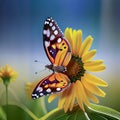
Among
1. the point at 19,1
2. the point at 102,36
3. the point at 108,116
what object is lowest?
the point at 108,116

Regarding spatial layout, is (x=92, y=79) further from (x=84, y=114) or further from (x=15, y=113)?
(x=15, y=113)

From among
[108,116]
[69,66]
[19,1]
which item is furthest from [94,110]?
[19,1]

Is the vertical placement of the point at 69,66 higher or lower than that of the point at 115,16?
lower

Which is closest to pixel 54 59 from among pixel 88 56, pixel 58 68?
pixel 58 68

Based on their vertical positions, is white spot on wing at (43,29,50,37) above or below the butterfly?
above

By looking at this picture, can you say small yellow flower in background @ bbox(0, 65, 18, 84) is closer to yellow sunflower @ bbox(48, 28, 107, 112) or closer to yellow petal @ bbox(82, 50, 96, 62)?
yellow sunflower @ bbox(48, 28, 107, 112)

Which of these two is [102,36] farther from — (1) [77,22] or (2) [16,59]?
(2) [16,59]

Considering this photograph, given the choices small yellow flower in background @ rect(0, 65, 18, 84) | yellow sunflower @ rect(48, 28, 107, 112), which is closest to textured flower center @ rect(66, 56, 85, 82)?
yellow sunflower @ rect(48, 28, 107, 112)
